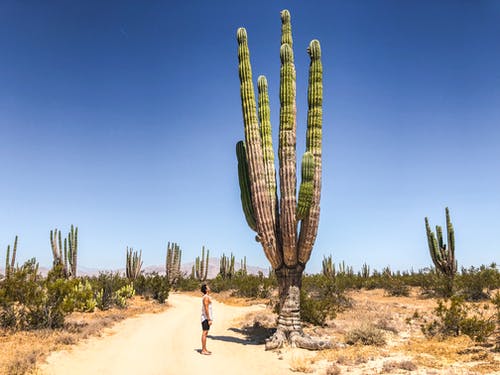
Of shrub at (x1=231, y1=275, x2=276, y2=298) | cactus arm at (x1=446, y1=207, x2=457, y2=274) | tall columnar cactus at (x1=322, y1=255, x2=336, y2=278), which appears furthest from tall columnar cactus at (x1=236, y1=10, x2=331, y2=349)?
tall columnar cactus at (x1=322, y1=255, x2=336, y2=278)

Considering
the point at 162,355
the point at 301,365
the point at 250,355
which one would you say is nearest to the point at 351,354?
the point at 301,365

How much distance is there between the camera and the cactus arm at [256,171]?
941 cm

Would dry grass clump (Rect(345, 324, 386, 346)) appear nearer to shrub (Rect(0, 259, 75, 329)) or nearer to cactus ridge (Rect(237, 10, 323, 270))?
cactus ridge (Rect(237, 10, 323, 270))

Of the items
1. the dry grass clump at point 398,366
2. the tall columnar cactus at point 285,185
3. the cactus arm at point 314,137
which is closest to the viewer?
the dry grass clump at point 398,366

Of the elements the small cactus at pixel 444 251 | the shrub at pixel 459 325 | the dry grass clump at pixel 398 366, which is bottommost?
the dry grass clump at pixel 398 366

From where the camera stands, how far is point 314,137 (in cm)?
984

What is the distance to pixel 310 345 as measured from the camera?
28.0 feet

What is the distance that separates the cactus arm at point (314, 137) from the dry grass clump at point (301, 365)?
2.62 metres

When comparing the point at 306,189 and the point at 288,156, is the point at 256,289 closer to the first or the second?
the point at 306,189

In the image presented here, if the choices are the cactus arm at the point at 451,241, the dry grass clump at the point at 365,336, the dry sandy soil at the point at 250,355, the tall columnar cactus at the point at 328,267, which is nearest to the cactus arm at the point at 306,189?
the dry grass clump at the point at 365,336

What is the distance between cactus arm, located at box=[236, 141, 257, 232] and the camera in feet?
32.8

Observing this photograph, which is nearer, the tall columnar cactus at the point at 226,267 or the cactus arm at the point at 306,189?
the cactus arm at the point at 306,189

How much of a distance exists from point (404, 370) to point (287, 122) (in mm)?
6239

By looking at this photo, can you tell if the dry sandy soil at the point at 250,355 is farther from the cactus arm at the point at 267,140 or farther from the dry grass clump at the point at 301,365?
the cactus arm at the point at 267,140
